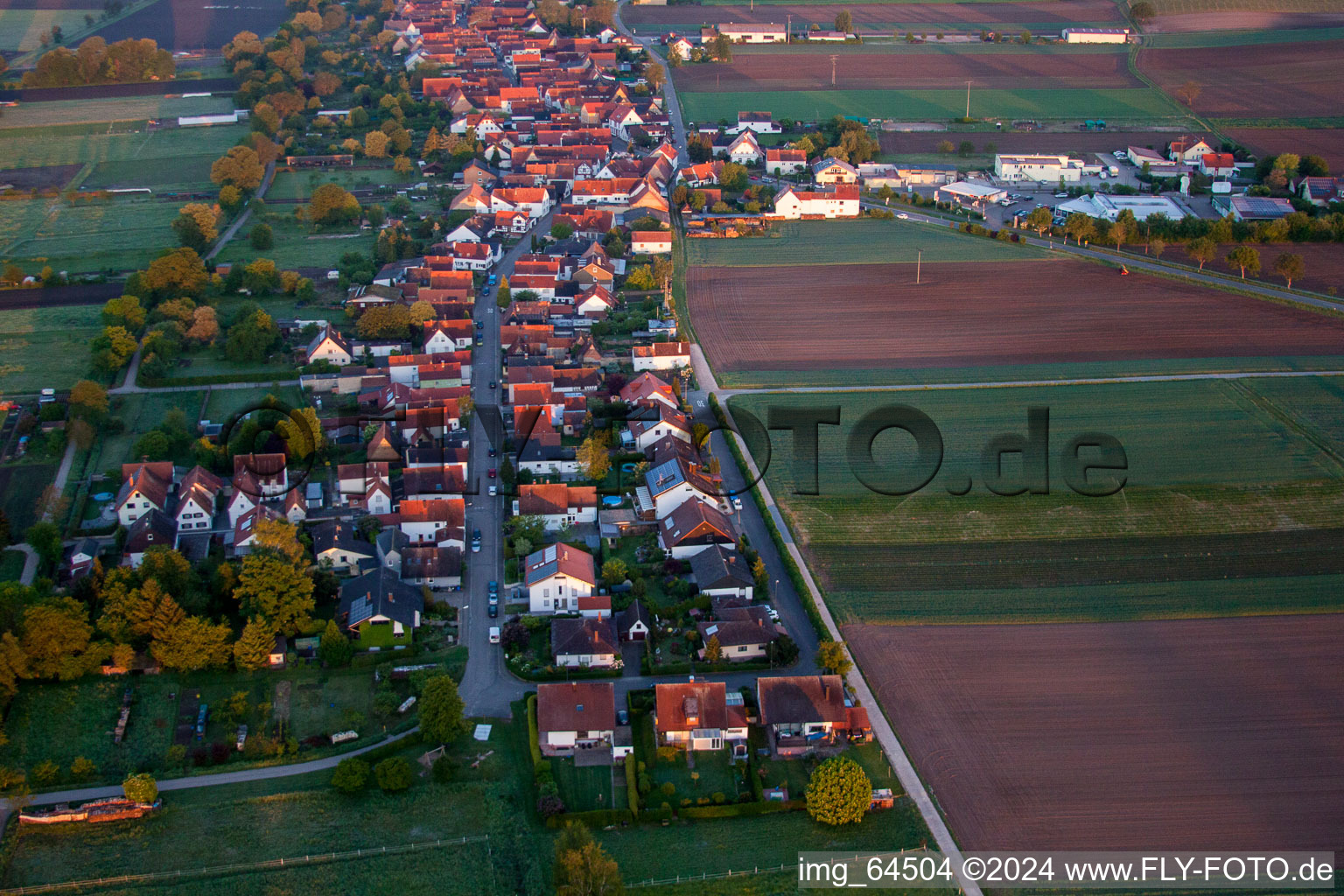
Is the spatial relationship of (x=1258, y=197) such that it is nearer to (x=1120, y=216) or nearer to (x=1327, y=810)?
(x=1120, y=216)

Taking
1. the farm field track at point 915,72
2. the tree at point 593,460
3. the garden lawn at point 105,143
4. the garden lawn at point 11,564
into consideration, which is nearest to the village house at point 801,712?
the tree at point 593,460

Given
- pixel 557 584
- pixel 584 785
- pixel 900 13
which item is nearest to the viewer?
pixel 584 785

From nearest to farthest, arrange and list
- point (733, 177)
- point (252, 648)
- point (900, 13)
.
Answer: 1. point (252, 648)
2. point (733, 177)
3. point (900, 13)

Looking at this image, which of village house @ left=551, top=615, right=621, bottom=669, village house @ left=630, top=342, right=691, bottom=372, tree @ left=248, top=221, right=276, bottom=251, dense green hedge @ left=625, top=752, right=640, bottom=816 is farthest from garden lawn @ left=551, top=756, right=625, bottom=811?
tree @ left=248, top=221, right=276, bottom=251

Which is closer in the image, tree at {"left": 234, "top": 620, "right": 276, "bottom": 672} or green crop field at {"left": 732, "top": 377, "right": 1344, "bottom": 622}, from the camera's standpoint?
tree at {"left": 234, "top": 620, "right": 276, "bottom": 672}

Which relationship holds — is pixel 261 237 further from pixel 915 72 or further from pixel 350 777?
pixel 915 72

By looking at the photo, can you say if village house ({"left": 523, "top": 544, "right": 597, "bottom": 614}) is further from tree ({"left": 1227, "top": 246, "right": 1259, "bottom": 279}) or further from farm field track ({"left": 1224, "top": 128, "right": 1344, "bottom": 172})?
farm field track ({"left": 1224, "top": 128, "right": 1344, "bottom": 172})

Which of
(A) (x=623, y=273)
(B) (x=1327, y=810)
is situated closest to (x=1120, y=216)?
(A) (x=623, y=273)

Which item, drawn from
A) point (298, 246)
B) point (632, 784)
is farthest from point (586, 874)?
point (298, 246)
